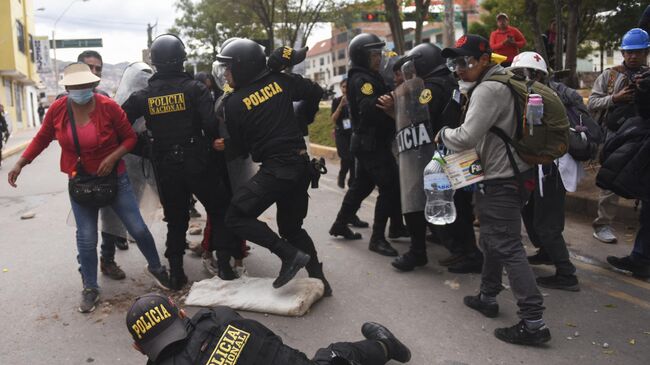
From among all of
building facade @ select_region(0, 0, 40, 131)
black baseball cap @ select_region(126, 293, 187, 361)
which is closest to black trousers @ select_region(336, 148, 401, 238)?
black baseball cap @ select_region(126, 293, 187, 361)

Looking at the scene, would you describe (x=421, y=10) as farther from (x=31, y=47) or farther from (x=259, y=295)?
(x=31, y=47)

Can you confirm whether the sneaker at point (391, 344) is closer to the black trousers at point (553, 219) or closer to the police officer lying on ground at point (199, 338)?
the police officer lying on ground at point (199, 338)

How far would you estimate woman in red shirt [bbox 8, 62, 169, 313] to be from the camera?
4.01 m

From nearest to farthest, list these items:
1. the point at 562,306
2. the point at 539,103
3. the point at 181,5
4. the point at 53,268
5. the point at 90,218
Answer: the point at 539,103
the point at 562,306
the point at 90,218
the point at 53,268
the point at 181,5

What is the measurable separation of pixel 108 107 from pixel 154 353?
245 centimetres

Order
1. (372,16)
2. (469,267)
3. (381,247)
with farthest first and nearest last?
1. (372,16)
2. (381,247)
3. (469,267)

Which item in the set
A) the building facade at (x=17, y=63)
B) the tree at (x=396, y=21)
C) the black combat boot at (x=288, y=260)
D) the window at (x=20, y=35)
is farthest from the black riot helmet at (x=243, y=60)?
the window at (x=20, y=35)

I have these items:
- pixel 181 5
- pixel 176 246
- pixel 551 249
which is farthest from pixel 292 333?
pixel 181 5

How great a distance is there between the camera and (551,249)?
4.22m

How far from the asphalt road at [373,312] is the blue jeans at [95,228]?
0.96 ft

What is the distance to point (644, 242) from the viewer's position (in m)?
4.40

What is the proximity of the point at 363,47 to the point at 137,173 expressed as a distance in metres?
2.24

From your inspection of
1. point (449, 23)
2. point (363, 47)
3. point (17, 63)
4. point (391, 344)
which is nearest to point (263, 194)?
point (391, 344)

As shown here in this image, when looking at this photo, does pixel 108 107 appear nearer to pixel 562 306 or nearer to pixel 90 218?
pixel 90 218
